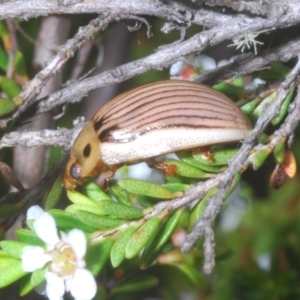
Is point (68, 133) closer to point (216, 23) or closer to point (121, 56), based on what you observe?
point (216, 23)

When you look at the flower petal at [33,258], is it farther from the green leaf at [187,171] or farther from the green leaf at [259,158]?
the green leaf at [259,158]

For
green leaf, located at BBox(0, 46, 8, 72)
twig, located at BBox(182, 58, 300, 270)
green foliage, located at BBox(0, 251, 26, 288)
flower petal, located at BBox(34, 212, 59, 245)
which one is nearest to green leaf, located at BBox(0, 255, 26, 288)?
green foliage, located at BBox(0, 251, 26, 288)

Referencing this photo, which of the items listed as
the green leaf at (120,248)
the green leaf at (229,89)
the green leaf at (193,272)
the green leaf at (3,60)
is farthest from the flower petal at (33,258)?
the green leaf at (3,60)

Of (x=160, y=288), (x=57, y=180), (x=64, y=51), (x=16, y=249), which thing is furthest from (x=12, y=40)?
(x=160, y=288)

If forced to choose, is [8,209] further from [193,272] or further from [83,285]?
[193,272]

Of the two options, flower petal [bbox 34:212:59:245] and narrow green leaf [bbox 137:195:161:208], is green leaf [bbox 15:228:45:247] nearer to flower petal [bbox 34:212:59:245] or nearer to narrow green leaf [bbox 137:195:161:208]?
flower petal [bbox 34:212:59:245]
